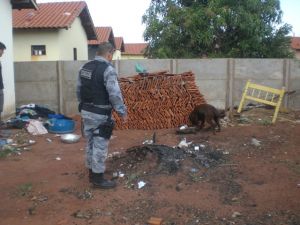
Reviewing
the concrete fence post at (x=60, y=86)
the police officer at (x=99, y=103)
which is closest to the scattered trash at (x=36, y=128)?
the concrete fence post at (x=60, y=86)

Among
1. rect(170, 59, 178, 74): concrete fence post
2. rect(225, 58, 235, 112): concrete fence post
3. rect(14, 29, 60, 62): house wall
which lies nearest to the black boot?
rect(170, 59, 178, 74): concrete fence post

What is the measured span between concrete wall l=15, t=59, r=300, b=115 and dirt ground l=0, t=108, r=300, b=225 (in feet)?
13.5

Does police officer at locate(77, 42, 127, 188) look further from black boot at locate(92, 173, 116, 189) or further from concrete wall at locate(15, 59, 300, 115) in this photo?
concrete wall at locate(15, 59, 300, 115)

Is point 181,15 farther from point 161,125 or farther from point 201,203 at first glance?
point 201,203

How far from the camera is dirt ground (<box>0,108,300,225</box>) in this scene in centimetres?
490

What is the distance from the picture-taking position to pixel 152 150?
671cm

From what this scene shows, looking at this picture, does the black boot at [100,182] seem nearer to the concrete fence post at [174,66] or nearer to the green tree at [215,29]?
the concrete fence post at [174,66]

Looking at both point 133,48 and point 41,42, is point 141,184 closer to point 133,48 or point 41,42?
point 41,42

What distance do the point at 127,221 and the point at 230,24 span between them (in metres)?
14.1

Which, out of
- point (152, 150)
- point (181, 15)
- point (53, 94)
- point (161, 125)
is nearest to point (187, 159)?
point (152, 150)

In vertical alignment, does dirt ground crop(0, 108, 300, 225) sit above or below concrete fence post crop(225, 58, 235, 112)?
below

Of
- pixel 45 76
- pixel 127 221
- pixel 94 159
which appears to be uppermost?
pixel 45 76

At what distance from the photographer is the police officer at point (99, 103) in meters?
5.49

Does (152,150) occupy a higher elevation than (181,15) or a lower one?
lower
